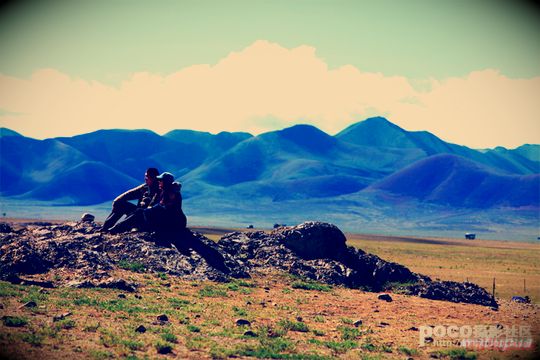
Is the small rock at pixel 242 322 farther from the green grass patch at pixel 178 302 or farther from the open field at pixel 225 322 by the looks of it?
the green grass patch at pixel 178 302

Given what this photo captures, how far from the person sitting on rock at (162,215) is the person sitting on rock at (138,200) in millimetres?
567

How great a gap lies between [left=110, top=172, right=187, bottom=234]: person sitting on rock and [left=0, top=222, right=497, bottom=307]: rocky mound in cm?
61

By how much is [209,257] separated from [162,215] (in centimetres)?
366

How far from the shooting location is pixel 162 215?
38.6 metres

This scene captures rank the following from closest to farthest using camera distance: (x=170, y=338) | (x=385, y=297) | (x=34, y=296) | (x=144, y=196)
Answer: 1. (x=170, y=338)
2. (x=34, y=296)
3. (x=385, y=297)
4. (x=144, y=196)

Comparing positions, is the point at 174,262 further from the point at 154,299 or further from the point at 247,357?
the point at 247,357

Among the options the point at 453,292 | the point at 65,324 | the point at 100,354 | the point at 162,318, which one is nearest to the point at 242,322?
the point at 162,318

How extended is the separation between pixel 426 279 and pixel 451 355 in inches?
720

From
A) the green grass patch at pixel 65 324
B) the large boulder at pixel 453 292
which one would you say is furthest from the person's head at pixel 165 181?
the green grass patch at pixel 65 324

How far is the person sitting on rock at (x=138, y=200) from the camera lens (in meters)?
39.9

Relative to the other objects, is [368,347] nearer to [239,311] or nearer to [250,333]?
[250,333]

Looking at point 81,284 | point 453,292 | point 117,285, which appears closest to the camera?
point 81,284

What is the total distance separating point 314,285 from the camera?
1425 inches

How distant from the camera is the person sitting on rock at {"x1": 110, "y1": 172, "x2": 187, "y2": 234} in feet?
126
